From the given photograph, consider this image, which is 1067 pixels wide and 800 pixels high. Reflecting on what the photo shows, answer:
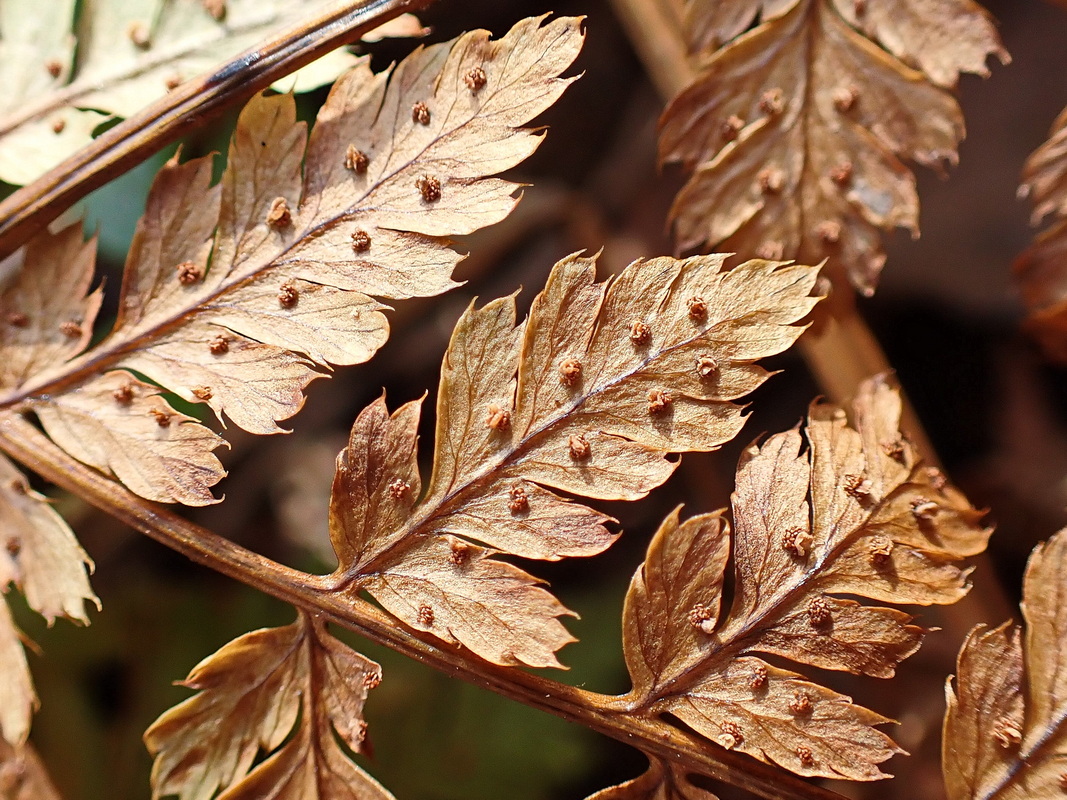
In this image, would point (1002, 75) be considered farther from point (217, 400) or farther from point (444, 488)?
point (217, 400)

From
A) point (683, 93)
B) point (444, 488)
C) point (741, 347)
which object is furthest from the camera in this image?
point (683, 93)

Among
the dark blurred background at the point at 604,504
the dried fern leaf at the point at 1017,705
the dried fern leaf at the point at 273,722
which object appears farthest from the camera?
the dark blurred background at the point at 604,504

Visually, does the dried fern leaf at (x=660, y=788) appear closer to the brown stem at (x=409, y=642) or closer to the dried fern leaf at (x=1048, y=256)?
the brown stem at (x=409, y=642)

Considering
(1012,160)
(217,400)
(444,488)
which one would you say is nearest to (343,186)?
(217,400)

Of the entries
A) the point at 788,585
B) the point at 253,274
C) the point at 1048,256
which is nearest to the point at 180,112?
the point at 253,274

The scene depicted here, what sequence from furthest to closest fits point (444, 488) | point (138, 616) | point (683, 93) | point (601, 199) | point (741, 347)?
point (601, 199) < point (138, 616) < point (683, 93) < point (444, 488) < point (741, 347)

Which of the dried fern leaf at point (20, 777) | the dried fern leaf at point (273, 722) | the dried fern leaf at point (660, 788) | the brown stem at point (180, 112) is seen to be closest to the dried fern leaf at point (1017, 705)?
the dried fern leaf at point (660, 788)

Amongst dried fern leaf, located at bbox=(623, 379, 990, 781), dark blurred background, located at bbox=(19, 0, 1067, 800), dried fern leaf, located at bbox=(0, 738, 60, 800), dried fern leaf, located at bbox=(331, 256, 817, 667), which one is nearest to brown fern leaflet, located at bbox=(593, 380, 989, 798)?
dried fern leaf, located at bbox=(623, 379, 990, 781)

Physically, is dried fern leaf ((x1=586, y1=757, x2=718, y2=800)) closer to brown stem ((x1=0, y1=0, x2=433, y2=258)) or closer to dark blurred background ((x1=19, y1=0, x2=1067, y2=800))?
dark blurred background ((x1=19, y1=0, x2=1067, y2=800))
